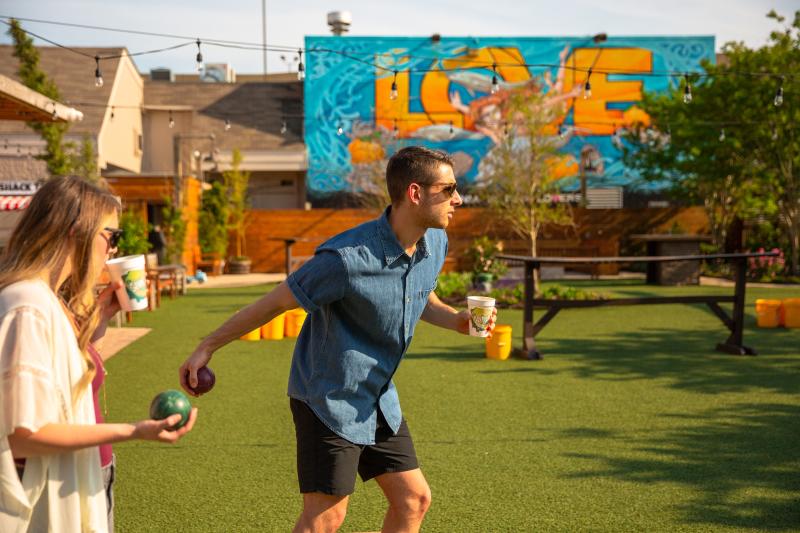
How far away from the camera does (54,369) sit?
80.0 inches

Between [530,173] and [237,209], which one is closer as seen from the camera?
[530,173]

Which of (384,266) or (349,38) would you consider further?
(349,38)

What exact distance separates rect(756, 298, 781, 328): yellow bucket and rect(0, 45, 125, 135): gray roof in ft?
72.5

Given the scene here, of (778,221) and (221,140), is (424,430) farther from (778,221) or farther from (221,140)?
(221,140)

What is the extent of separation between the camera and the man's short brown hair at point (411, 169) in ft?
9.61

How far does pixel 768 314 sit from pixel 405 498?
34.1 feet

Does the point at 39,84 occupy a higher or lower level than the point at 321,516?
higher

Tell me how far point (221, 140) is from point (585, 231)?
627 inches

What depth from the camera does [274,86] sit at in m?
34.6

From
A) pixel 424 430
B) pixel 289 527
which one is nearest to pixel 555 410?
pixel 424 430

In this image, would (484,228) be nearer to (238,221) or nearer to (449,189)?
(238,221)

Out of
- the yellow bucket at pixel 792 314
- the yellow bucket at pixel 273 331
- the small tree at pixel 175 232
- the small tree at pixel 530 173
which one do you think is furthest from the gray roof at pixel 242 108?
the yellow bucket at pixel 792 314

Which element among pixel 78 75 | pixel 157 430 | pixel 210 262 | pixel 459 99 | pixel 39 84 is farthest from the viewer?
pixel 459 99

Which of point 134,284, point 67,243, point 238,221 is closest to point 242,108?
point 238,221
